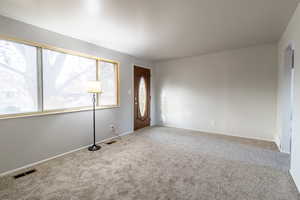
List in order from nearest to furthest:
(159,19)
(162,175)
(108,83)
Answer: (162,175)
(159,19)
(108,83)

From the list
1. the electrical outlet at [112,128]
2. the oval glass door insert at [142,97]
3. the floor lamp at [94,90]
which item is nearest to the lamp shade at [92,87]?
the floor lamp at [94,90]

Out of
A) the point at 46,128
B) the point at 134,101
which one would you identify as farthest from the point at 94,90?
the point at 134,101

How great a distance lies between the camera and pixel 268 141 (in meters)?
3.66

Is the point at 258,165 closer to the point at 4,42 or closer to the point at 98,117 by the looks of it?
the point at 98,117

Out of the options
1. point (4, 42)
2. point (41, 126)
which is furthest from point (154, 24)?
point (41, 126)

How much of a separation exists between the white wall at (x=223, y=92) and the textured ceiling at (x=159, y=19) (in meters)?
0.66

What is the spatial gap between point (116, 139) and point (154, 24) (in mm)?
2915

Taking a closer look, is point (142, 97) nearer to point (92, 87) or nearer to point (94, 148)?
point (92, 87)

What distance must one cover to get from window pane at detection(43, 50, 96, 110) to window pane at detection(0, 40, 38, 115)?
7.5 inches

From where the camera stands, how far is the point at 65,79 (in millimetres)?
3031

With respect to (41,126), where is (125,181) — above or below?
below

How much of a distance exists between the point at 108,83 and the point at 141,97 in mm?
1459

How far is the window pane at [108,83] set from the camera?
12.5 ft

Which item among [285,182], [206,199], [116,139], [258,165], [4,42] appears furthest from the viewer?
[116,139]
